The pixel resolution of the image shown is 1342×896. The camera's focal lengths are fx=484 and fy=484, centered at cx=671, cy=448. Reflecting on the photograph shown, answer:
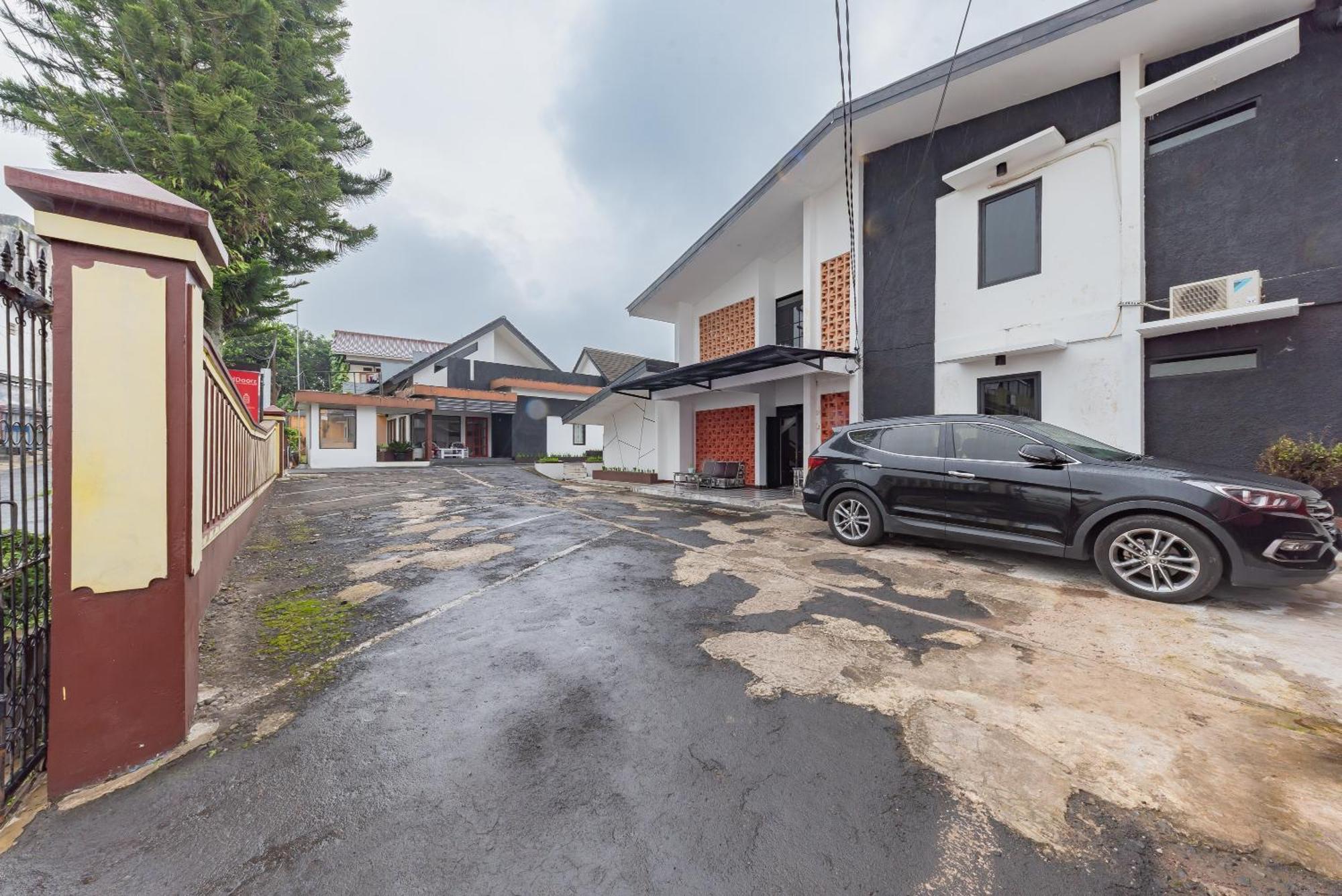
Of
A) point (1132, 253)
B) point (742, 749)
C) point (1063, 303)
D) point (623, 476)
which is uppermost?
point (1132, 253)

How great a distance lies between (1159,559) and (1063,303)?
532 cm

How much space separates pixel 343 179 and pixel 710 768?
763 inches

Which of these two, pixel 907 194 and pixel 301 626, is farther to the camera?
pixel 907 194

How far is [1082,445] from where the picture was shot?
4.89 m

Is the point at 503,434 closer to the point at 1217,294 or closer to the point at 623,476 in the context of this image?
the point at 623,476

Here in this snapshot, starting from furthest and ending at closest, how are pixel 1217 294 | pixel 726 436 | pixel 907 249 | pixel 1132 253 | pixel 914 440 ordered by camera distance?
pixel 726 436
pixel 907 249
pixel 1132 253
pixel 1217 294
pixel 914 440

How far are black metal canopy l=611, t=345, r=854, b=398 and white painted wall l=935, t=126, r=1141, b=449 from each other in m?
2.31

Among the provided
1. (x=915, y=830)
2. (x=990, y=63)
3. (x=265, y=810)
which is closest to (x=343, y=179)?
(x=990, y=63)

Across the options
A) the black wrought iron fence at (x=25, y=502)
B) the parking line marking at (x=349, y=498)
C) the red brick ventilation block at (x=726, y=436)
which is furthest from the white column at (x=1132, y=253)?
the parking line marking at (x=349, y=498)

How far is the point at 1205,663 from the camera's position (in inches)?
114

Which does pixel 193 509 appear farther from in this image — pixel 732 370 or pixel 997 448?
pixel 732 370

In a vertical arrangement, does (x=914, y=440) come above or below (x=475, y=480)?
above

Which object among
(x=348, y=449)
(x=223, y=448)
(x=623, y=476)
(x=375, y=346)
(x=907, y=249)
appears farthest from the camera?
(x=375, y=346)

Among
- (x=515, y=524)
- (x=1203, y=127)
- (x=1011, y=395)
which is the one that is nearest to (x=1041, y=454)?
(x=1011, y=395)
